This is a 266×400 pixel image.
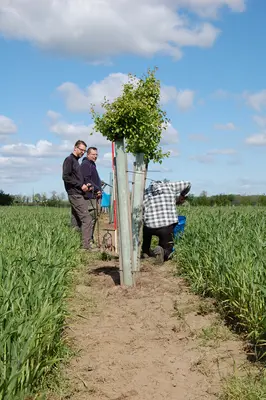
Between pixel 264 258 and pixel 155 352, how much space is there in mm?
1354

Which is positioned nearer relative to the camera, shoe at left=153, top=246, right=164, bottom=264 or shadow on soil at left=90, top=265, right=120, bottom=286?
shadow on soil at left=90, top=265, right=120, bottom=286

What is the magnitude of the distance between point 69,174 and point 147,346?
531cm

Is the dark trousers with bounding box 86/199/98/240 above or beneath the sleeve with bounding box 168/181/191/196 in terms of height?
beneath

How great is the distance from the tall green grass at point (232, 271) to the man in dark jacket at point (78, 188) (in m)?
2.43

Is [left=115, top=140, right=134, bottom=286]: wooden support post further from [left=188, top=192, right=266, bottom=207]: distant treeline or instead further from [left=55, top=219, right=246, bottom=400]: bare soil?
[left=188, top=192, right=266, bottom=207]: distant treeline

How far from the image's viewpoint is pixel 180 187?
7.91 m

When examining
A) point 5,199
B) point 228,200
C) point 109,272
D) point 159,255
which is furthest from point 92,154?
point 5,199

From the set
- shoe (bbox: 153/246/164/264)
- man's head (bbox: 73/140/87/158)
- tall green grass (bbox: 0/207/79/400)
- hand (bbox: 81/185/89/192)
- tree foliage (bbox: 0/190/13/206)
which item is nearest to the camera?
tall green grass (bbox: 0/207/79/400)

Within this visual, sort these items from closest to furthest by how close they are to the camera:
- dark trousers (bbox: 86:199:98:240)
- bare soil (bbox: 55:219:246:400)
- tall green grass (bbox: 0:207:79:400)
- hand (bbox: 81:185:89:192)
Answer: tall green grass (bbox: 0:207:79:400), bare soil (bbox: 55:219:246:400), hand (bbox: 81:185:89:192), dark trousers (bbox: 86:199:98:240)

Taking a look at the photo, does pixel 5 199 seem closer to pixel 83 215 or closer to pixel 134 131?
pixel 83 215

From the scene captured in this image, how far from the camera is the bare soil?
3676 millimetres

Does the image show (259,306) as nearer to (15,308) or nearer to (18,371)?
(15,308)

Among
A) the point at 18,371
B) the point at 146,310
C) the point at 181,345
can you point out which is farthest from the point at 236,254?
the point at 18,371

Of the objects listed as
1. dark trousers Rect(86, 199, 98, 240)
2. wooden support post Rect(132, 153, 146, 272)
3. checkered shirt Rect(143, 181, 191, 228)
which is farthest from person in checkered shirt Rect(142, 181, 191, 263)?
dark trousers Rect(86, 199, 98, 240)
